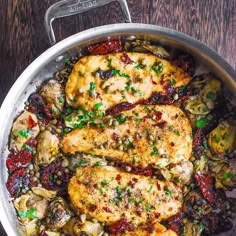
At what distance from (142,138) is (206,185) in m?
0.60

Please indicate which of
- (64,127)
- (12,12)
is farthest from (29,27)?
(64,127)

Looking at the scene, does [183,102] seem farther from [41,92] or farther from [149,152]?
[41,92]

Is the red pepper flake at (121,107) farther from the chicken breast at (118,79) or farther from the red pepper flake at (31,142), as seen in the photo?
the red pepper flake at (31,142)

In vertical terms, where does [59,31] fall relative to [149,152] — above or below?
above

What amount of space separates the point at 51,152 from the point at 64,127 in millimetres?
214

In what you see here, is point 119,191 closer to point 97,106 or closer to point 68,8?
point 97,106

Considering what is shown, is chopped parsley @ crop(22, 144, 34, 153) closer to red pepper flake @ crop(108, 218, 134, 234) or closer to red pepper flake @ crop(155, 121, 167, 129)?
red pepper flake @ crop(108, 218, 134, 234)

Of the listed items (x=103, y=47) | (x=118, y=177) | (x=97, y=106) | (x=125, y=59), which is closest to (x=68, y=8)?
(x=103, y=47)

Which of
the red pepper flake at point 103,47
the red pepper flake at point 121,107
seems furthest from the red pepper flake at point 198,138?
the red pepper flake at point 103,47

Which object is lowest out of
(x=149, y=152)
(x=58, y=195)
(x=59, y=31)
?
(x=58, y=195)

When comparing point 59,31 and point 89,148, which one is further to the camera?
point 59,31

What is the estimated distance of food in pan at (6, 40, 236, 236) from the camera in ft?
13.2

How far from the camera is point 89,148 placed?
13.4 ft

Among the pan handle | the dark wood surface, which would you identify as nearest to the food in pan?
the pan handle
